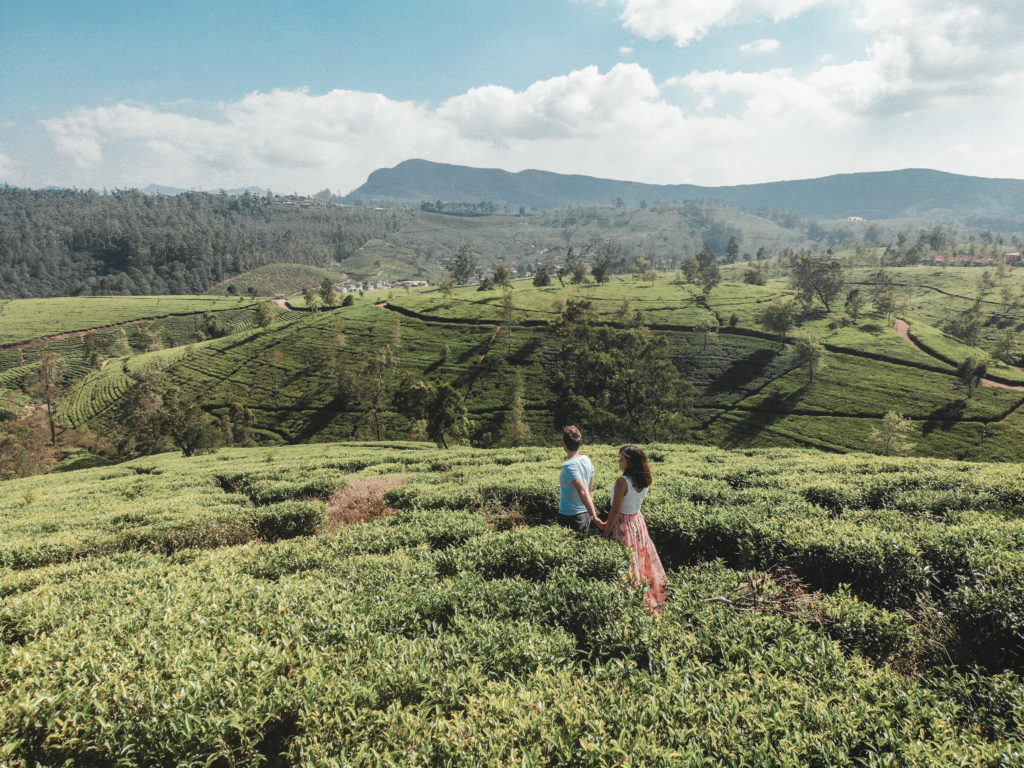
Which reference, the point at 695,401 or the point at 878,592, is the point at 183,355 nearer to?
the point at 695,401

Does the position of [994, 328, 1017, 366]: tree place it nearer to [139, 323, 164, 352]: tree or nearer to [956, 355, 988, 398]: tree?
[956, 355, 988, 398]: tree

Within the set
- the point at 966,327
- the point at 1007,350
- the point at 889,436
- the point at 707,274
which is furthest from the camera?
the point at 707,274

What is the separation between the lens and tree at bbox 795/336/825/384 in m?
91.8

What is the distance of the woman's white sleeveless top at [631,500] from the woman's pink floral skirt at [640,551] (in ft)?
0.45

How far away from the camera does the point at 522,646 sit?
22.2 feet

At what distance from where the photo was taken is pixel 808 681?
6090mm

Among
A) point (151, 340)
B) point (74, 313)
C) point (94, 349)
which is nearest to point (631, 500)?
point (94, 349)

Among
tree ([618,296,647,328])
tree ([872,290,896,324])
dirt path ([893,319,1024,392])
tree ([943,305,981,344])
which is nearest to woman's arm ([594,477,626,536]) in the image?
tree ([618,296,647,328])

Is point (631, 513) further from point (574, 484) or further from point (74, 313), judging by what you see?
point (74, 313)

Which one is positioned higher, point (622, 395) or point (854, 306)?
point (854, 306)

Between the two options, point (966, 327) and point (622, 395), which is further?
point (966, 327)

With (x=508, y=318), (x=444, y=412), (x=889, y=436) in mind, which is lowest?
(x=889, y=436)

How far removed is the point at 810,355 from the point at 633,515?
101 meters

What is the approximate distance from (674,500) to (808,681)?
27.1ft
